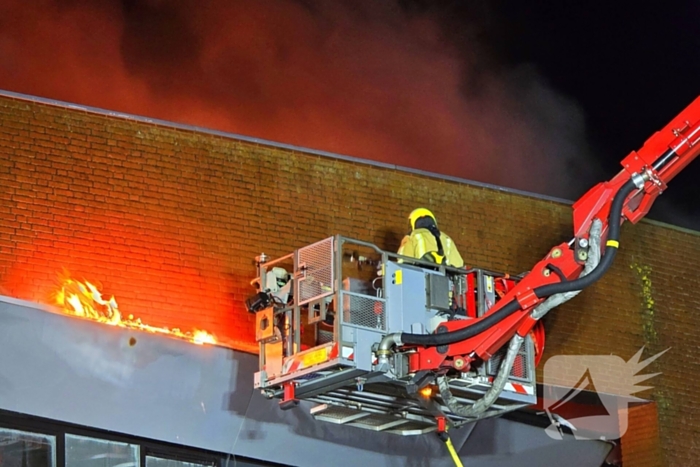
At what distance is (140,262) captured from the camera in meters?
10.5

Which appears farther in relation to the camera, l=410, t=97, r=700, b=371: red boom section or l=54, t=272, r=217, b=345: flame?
l=54, t=272, r=217, b=345: flame

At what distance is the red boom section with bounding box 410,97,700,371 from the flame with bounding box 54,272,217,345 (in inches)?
125

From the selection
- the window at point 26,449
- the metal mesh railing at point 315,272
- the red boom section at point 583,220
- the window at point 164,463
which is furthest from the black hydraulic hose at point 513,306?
the window at point 26,449

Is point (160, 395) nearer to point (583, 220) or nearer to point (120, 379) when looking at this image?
point (120, 379)

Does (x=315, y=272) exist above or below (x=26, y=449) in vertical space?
above

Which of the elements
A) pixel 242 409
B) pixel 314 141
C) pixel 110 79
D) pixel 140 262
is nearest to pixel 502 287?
pixel 242 409

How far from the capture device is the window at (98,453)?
9570 mm

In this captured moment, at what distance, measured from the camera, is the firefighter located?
884 cm

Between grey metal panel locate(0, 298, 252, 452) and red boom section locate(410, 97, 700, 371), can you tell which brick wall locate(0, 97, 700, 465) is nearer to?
grey metal panel locate(0, 298, 252, 452)

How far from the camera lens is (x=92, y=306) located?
10.1 m

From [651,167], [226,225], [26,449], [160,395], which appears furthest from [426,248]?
[26,449]

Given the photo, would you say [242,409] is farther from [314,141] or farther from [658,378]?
[658,378]

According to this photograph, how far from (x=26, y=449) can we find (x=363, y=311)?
3.59 meters

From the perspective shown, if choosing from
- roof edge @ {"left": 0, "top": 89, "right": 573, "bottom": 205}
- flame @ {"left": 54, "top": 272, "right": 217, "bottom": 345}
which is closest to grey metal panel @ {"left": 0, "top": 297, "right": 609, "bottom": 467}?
flame @ {"left": 54, "top": 272, "right": 217, "bottom": 345}
